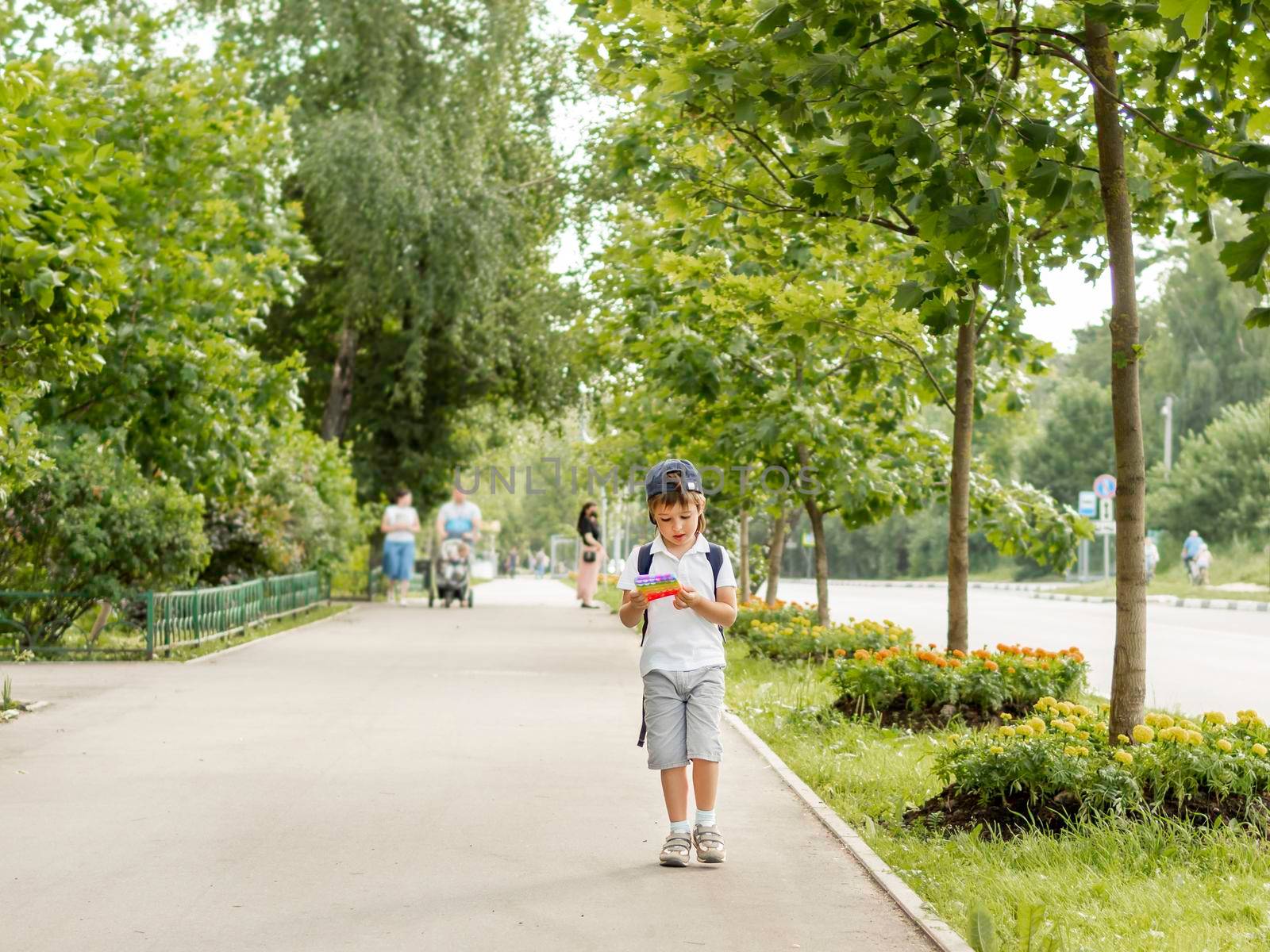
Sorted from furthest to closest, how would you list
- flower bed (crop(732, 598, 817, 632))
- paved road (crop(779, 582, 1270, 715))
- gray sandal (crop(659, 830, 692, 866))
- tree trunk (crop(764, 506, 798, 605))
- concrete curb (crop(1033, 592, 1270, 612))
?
concrete curb (crop(1033, 592, 1270, 612))
tree trunk (crop(764, 506, 798, 605))
flower bed (crop(732, 598, 817, 632))
paved road (crop(779, 582, 1270, 715))
gray sandal (crop(659, 830, 692, 866))

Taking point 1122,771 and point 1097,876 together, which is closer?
point 1097,876

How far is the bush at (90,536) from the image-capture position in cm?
1368

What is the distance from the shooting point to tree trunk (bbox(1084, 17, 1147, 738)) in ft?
21.7

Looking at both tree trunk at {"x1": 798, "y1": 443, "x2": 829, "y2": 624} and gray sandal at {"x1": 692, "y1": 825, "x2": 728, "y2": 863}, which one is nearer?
gray sandal at {"x1": 692, "y1": 825, "x2": 728, "y2": 863}

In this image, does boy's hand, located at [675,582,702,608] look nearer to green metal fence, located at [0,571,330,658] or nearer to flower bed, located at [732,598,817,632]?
green metal fence, located at [0,571,330,658]

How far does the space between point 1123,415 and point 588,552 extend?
2223 cm

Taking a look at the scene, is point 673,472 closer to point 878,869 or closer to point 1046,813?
point 878,869

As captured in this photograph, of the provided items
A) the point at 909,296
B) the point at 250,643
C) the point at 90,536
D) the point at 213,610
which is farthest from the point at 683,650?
the point at 250,643

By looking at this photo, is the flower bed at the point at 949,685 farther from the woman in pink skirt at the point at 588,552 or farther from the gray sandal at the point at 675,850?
the woman in pink skirt at the point at 588,552

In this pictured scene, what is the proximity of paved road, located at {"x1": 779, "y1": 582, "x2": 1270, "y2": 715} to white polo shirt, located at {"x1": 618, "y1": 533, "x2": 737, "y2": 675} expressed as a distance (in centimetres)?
636

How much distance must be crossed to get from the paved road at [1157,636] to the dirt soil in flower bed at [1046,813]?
554cm

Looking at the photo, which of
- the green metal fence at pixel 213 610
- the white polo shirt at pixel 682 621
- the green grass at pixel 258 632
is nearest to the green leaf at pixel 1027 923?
the white polo shirt at pixel 682 621

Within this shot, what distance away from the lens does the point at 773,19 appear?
5.66 metres

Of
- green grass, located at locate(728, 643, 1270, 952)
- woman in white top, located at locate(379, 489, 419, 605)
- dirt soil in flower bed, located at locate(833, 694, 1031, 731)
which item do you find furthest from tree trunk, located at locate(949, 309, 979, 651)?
woman in white top, located at locate(379, 489, 419, 605)
